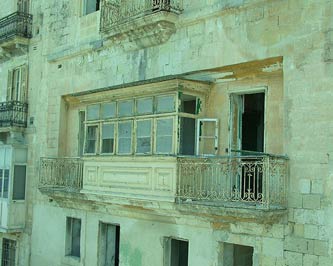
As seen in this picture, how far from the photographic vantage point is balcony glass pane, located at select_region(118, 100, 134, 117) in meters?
12.3

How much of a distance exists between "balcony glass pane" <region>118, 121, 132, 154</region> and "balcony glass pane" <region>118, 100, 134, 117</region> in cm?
23

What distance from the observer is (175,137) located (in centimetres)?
1091

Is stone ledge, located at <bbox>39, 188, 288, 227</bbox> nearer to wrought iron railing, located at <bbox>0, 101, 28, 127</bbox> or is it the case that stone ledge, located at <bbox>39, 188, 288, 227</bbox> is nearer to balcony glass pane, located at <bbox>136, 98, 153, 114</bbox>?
balcony glass pane, located at <bbox>136, 98, 153, 114</bbox>

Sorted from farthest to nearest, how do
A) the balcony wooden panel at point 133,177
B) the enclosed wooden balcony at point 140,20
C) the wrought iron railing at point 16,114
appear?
the wrought iron railing at point 16,114
the enclosed wooden balcony at point 140,20
the balcony wooden panel at point 133,177

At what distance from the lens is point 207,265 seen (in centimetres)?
1074

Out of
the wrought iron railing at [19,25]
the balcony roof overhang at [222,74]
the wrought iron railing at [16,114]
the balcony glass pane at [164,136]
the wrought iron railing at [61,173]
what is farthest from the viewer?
the wrought iron railing at [19,25]

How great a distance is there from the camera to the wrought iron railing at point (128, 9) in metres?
11.9

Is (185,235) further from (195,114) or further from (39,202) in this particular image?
Result: (39,202)

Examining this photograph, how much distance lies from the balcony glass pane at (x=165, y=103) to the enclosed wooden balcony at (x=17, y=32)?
803cm

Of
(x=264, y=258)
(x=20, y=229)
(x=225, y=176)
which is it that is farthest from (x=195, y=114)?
(x=20, y=229)

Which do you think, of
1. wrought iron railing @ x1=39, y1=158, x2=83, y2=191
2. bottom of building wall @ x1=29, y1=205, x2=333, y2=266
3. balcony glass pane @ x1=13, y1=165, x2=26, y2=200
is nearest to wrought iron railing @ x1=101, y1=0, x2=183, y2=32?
wrought iron railing @ x1=39, y1=158, x2=83, y2=191

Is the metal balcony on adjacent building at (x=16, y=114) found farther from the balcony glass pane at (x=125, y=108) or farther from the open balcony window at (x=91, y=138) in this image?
the balcony glass pane at (x=125, y=108)

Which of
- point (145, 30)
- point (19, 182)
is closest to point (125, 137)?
point (145, 30)

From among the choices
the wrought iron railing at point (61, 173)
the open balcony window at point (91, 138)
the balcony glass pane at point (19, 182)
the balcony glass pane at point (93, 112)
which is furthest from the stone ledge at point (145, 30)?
the balcony glass pane at point (19, 182)
